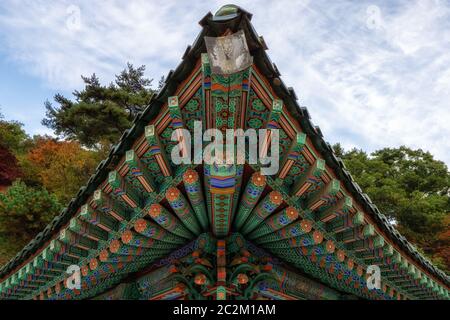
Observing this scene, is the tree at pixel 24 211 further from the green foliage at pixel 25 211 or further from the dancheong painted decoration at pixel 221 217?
the dancheong painted decoration at pixel 221 217

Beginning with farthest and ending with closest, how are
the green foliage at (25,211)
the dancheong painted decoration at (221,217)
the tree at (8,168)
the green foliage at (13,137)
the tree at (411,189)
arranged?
1. the green foliage at (13,137)
2. the tree at (8,168)
3. the tree at (411,189)
4. the green foliage at (25,211)
5. the dancheong painted decoration at (221,217)

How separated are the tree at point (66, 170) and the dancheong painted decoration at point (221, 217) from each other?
16.0 m

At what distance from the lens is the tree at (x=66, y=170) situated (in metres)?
21.0

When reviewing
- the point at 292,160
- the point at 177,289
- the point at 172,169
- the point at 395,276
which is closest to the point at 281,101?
the point at 292,160

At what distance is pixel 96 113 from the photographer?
25.1 m

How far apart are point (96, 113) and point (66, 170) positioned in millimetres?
5056

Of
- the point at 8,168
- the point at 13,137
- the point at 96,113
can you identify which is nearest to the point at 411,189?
the point at 96,113

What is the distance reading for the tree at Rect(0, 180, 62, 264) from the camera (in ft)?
→ 49.6

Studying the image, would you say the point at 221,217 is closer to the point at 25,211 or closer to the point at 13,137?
the point at 25,211

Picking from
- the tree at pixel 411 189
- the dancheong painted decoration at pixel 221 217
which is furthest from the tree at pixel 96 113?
the dancheong painted decoration at pixel 221 217

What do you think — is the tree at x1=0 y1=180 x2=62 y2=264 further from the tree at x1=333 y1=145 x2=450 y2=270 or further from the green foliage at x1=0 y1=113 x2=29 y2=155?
the tree at x1=333 y1=145 x2=450 y2=270

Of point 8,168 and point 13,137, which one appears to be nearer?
point 8,168

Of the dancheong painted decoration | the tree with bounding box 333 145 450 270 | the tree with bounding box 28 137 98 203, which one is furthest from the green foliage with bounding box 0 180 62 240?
the tree with bounding box 333 145 450 270
